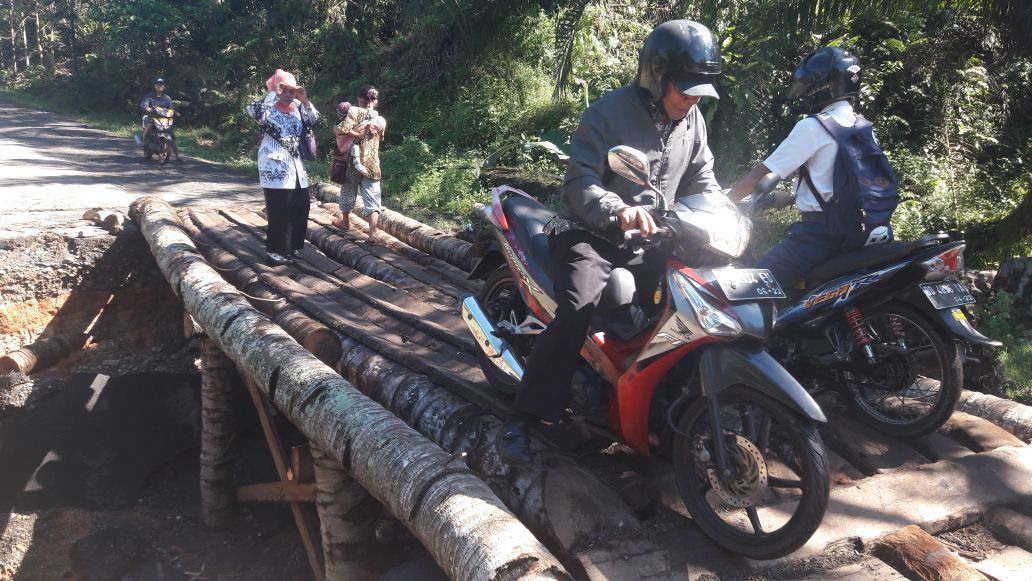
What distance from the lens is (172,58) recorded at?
82.6 ft

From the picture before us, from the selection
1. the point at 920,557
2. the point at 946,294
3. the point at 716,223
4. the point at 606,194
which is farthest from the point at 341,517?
the point at 946,294

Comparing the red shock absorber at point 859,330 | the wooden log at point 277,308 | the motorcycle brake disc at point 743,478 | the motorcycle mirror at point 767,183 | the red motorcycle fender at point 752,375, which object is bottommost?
the wooden log at point 277,308

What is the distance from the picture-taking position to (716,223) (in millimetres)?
2994

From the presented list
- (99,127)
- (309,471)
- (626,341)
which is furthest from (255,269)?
(99,127)

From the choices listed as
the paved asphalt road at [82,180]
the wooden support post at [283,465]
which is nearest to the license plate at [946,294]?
the wooden support post at [283,465]

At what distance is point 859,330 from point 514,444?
5.80ft

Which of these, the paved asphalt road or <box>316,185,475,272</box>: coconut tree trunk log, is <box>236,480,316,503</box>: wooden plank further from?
the paved asphalt road

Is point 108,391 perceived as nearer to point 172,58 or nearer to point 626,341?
point 626,341

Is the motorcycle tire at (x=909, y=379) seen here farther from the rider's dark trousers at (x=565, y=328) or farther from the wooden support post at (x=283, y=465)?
the wooden support post at (x=283, y=465)

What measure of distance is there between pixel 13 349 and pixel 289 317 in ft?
12.2

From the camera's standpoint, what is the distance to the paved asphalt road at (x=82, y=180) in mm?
9070

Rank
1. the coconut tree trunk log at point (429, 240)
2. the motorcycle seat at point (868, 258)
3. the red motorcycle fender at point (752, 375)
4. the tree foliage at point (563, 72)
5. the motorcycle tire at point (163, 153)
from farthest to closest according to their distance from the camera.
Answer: the motorcycle tire at point (163, 153) → the tree foliage at point (563, 72) → the coconut tree trunk log at point (429, 240) → the motorcycle seat at point (868, 258) → the red motorcycle fender at point (752, 375)

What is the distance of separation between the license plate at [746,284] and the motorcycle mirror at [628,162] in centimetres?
47

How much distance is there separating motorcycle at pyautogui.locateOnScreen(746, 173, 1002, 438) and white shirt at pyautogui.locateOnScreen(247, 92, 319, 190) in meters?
4.09
